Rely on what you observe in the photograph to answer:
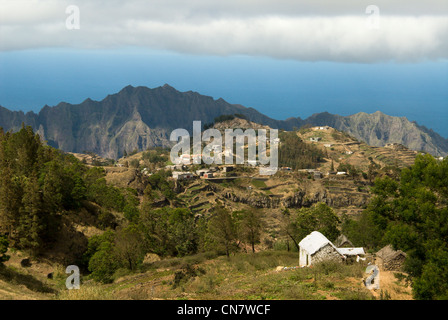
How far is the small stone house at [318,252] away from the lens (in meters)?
24.0

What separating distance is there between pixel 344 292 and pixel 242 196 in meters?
76.8

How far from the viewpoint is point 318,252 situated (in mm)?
24062

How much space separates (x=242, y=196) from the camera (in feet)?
306

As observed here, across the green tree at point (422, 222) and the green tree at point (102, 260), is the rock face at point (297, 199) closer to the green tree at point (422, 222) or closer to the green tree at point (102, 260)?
the green tree at point (102, 260)

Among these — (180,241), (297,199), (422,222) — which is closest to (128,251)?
(180,241)
